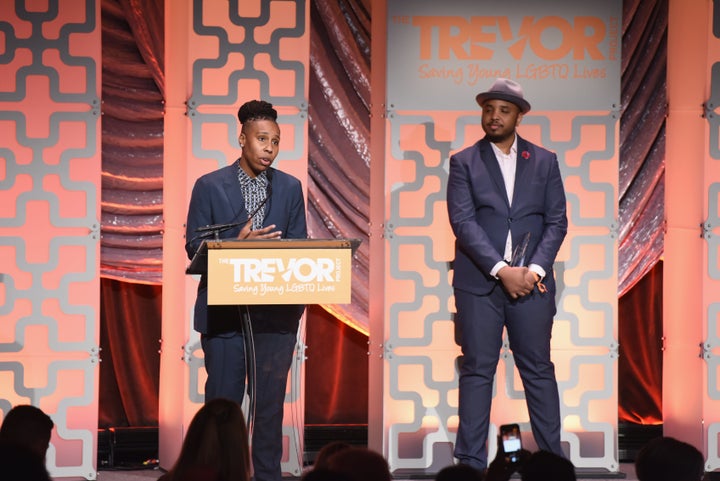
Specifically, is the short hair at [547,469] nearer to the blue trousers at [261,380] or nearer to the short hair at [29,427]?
the short hair at [29,427]

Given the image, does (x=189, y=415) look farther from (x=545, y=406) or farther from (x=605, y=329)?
(x=605, y=329)

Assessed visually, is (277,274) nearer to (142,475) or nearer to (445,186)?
(445,186)

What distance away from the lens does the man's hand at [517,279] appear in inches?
198

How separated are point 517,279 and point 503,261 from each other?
11cm

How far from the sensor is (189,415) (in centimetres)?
560

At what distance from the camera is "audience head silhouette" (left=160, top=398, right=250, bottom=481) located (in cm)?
320

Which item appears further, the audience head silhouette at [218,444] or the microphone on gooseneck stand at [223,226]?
the microphone on gooseneck stand at [223,226]

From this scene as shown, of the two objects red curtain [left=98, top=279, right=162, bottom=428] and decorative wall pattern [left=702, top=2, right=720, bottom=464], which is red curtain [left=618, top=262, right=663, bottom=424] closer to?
decorative wall pattern [left=702, top=2, right=720, bottom=464]

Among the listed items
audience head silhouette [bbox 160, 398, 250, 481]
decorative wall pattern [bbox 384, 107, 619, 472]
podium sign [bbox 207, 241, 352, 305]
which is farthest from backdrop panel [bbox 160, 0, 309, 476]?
audience head silhouette [bbox 160, 398, 250, 481]

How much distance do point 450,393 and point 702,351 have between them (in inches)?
49.8

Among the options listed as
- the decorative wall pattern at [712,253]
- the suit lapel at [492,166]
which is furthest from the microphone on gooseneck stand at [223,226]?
the decorative wall pattern at [712,253]

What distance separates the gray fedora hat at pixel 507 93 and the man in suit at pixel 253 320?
44.7 inches

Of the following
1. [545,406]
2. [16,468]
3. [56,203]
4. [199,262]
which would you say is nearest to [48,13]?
[56,203]

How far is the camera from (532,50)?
5793 millimetres
